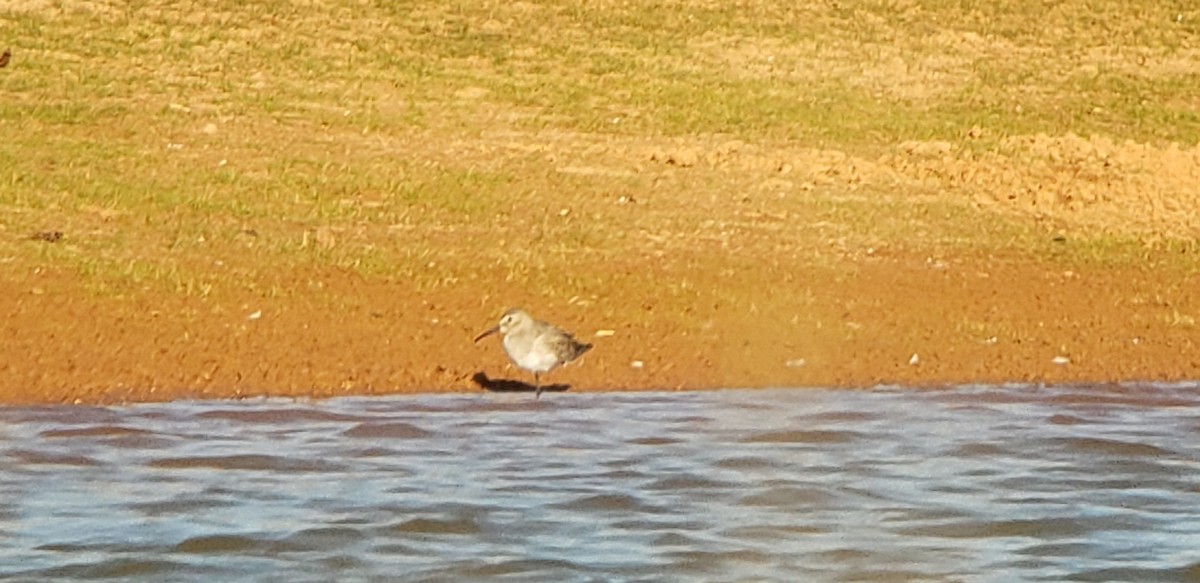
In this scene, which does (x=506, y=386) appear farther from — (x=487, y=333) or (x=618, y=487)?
(x=618, y=487)

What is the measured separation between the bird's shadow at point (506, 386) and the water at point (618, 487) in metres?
0.13

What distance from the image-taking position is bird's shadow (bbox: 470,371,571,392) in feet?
37.8

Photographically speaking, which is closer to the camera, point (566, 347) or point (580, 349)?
point (566, 347)

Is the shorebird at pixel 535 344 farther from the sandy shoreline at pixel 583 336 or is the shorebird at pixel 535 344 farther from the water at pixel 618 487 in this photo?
the sandy shoreline at pixel 583 336

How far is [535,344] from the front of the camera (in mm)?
10836

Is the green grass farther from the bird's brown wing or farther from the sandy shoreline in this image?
the bird's brown wing

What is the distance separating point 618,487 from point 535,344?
1.13m

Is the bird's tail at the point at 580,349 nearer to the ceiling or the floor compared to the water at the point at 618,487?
nearer to the ceiling

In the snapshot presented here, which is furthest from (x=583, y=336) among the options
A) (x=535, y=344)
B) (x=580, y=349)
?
(x=535, y=344)

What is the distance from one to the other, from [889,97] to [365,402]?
8074 millimetres

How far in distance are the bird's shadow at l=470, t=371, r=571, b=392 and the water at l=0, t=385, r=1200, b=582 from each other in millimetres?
131

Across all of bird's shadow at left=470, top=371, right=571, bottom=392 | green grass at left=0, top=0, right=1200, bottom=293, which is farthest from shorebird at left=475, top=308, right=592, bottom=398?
green grass at left=0, top=0, right=1200, bottom=293

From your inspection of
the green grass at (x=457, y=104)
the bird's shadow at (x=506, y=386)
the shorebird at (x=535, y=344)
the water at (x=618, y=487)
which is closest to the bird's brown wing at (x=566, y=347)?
the shorebird at (x=535, y=344)

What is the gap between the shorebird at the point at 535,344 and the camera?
10.9 m
